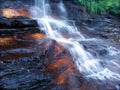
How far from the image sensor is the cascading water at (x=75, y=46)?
7.03m

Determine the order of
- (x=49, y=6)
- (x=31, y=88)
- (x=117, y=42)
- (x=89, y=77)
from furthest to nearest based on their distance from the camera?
(x=49, y=6)
(x=117, y=42)
(x=89, y=77)
(x=31, y=88)

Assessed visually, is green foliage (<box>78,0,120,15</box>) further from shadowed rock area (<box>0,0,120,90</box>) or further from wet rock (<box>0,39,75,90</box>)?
wet rock (<box>0,39,75,90</box>)

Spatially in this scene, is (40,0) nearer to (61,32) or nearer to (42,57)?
(61,32)

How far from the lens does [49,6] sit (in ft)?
42.1

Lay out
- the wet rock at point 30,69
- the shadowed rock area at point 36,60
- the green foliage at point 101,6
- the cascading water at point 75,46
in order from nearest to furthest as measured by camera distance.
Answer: the wet rock at point 30,69
the shadowed rock area at point 36,60
the cascading water at point 75,46
the green foliage at point 101,6

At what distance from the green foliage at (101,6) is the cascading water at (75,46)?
2062 millimetres

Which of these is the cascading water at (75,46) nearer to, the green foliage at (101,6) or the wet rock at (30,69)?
the wet rock at (30,69)

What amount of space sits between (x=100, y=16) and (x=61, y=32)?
435cm

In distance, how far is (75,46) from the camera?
27.9ft

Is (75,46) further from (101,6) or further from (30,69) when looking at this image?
(101,6)

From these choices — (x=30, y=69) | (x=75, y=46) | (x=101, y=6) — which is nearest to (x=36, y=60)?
(x=30, y=69)

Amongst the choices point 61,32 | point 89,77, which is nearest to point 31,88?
point 89,77

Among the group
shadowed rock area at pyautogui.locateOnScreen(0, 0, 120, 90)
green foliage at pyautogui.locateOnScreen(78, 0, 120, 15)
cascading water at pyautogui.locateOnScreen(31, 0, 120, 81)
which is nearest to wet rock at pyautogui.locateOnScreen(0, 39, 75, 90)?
shadowed rock area at pyautogui.locateOnScreen(0, 0, 120, 90)

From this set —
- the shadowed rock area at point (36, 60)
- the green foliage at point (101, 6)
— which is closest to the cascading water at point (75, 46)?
the shadowed rock area at point (36, 60)
